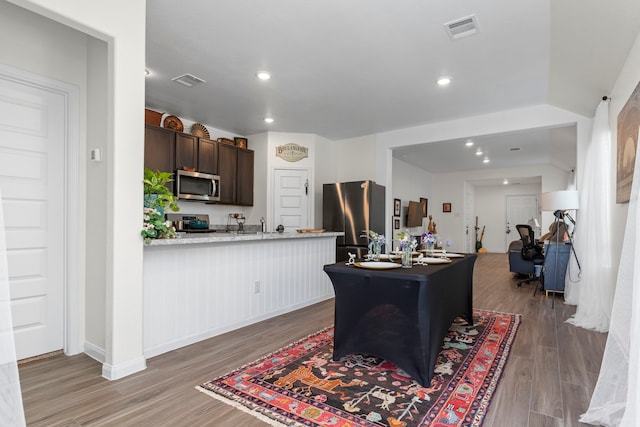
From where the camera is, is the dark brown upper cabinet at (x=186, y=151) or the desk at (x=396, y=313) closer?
the desk at (x=396, y=313)

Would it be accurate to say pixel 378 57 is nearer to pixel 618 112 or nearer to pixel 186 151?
pixel 618 112

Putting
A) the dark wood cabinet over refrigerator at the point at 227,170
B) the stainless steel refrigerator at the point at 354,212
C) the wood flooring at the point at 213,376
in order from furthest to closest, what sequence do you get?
1. the stainless steel refrigerator at the point at 354,212
2. the dark wood cabinet over refrigerator at the point at 227,170
3. the wood flooring at the point at 213,376

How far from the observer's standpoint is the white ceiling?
2574 mm

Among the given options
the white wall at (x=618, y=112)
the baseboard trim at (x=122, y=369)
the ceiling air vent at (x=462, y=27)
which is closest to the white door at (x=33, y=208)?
the baseboard trim at (x=122, y=369)

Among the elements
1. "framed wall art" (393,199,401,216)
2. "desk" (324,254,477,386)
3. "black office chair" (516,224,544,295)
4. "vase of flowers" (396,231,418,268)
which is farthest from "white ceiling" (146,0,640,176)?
"framed wall art" (393,199,401,216)

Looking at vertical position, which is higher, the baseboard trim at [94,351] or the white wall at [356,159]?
the white wall at [356,159]

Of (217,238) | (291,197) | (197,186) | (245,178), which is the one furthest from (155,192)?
(291,197)

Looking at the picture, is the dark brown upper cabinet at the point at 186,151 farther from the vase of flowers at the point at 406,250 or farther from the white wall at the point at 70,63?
the vase of flowers at the point at 406,250

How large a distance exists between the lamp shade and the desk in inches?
105

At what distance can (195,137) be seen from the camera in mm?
5004

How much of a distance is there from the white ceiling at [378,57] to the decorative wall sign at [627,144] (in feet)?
1.67

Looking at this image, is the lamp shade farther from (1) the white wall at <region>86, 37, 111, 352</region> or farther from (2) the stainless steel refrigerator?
(1) the white wall at <region>86, 37, 111, 352</region>

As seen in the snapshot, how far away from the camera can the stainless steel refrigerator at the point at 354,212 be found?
561cm

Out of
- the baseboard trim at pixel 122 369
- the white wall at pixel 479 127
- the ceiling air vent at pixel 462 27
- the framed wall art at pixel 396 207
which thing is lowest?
the baseboard trim at pixel 122 369
